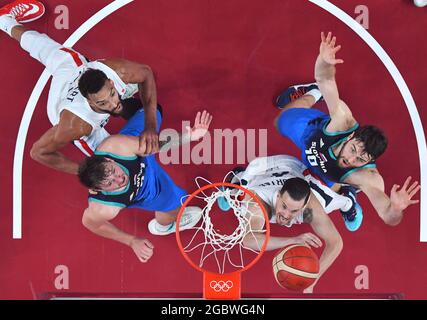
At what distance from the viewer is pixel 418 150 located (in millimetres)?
3619

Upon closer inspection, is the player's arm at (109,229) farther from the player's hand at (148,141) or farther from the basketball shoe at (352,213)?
the basketball shoe at (352,213)

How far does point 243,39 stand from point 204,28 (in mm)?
295

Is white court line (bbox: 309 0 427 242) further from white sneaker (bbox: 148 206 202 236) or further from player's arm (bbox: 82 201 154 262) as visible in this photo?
player's arm (bbox: 82 201 154 262)

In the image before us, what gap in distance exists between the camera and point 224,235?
360 centimetres

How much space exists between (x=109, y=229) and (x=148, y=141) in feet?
2.29

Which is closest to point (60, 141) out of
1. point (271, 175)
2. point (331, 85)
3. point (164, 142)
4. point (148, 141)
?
point (148, 141)

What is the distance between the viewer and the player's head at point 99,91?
11.3ft

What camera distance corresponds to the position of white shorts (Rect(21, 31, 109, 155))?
3535mm

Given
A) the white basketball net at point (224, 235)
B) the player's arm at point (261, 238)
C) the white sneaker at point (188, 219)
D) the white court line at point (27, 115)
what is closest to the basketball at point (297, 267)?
the player's arm at point (261, 238)

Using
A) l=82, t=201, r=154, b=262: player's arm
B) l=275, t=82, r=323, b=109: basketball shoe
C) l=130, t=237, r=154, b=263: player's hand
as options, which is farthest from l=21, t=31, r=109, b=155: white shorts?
l=275, t=82, r=323, b=109: basketball shoe

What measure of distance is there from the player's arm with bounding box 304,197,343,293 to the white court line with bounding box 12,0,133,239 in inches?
79.7

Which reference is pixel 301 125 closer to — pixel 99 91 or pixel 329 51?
pixel 329 51
